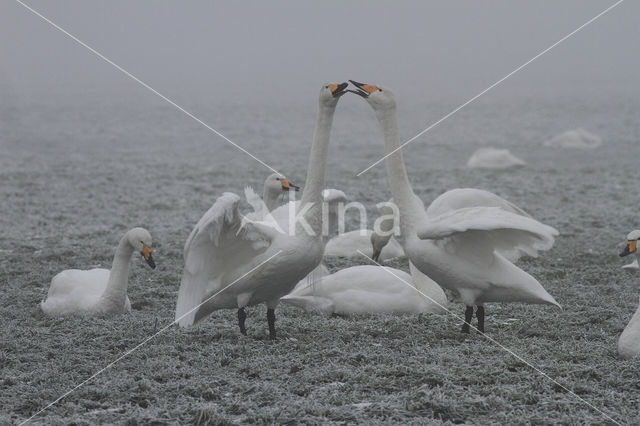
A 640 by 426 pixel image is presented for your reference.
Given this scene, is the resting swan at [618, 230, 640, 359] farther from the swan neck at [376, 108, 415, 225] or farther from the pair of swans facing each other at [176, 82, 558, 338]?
the swan neck at [376, 108, 415, 225]

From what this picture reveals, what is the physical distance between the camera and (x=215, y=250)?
5754 millimetres

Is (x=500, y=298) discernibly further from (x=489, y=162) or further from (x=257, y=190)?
(x=489, y=162)

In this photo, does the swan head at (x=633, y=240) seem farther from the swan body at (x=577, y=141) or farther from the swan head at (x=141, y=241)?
the swan body at (x=577, y=141)

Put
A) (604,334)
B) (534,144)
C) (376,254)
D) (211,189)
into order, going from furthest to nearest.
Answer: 1. (534,144)
2. (211,189)
3. (376,254)
4. (604,334)

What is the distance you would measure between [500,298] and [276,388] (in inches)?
80.3

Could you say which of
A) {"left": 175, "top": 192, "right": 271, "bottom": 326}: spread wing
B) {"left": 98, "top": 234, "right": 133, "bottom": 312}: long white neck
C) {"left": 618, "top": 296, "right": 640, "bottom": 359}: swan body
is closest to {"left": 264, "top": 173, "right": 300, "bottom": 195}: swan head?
{"left": 98, "top": 234, "right": 133, "bottom": 312}: long white neck

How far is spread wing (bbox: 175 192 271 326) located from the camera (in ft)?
17.2

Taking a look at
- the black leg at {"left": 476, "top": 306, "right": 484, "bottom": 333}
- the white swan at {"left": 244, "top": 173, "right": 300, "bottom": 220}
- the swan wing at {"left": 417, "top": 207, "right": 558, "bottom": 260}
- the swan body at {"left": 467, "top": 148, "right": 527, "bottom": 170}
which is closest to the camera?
the swan wing at {"left": 417, "top": 207, "right": 558, "bottom": 260}

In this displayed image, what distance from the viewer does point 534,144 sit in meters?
20.8

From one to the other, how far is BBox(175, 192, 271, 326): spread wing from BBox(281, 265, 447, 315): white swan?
2.93 feet

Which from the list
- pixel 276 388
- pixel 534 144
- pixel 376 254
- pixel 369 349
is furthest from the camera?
pixel 534 144

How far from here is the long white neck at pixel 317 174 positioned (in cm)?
571

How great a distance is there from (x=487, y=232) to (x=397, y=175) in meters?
0.78

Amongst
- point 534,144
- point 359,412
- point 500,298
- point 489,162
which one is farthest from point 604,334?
point 534,144
